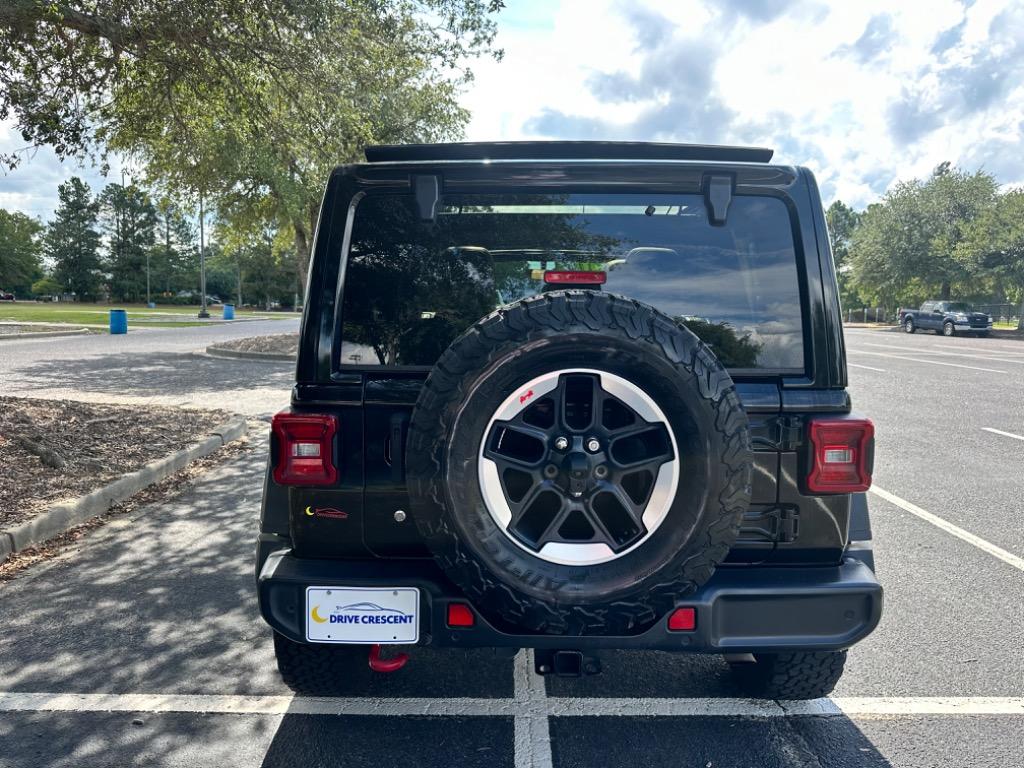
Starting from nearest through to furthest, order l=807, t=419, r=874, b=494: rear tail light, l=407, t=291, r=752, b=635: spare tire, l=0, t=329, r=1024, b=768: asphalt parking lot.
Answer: l=407, t=291, r=752, b=635: spare tire < l=807, t=419, r=874, b=494: rear tail light < l=0, t=329, r=1024, b=768: asphalt parking lot

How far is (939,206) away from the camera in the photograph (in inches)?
1772

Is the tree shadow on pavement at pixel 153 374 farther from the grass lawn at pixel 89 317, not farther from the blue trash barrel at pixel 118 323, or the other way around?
the grass lawn at pixel 89 317

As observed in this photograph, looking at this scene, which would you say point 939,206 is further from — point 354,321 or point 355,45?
point 354,321

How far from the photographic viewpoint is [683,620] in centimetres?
229

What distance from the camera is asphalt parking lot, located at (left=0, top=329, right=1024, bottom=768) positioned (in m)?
2.61

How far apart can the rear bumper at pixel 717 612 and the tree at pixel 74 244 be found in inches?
3832

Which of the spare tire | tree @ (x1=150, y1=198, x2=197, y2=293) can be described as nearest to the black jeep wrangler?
the spare tire

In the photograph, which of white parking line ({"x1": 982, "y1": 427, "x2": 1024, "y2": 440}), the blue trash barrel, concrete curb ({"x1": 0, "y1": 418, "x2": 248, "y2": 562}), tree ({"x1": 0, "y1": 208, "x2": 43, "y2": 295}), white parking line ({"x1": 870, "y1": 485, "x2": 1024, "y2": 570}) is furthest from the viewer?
tree ({"x1": 0, "y1": 208, "x2": 43, "y2": 295})

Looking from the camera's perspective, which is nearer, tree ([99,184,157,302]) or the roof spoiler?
the roof spoiler

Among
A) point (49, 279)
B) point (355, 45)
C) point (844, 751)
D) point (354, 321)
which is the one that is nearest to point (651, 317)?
point (354, 321)

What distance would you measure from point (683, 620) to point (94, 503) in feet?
16.0

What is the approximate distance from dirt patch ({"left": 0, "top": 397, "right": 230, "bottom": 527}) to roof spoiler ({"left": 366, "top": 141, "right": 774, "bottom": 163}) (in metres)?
3.88

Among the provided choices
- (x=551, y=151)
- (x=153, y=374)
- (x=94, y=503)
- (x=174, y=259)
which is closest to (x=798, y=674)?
(x=551, y=151)

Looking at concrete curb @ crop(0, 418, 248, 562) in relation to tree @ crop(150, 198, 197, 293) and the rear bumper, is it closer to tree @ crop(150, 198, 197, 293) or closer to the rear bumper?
the rear bumper
